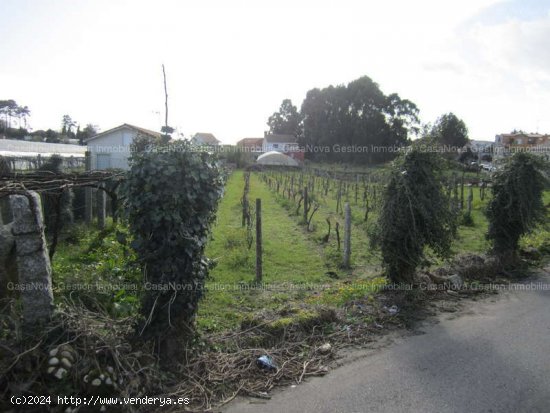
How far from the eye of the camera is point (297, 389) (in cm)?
393

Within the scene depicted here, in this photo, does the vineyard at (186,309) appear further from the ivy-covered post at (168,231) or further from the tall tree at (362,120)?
the tall tree at (362,120)

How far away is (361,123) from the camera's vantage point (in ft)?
176

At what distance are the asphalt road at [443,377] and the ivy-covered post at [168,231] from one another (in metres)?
1.04

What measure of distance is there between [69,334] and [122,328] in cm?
63

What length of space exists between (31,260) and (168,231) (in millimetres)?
1183

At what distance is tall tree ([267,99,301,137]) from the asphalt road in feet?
242

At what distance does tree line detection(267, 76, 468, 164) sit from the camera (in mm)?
53844

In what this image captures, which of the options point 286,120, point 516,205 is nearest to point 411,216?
point 516,205

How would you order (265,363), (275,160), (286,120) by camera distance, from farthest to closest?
1. (286,120)
2. (275,160)
3. (265,363)

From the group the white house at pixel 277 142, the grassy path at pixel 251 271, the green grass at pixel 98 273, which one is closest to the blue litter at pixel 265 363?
the grassy path at pixel 251 271

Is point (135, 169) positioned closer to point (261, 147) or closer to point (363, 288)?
point (363, 288)

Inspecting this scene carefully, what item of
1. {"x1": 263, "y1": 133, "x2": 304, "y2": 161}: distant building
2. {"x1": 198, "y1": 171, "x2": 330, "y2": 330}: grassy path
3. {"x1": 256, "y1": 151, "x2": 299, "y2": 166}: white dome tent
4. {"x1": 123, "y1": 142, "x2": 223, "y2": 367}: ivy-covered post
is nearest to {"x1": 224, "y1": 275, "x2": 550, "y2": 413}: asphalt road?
{"x1": 123, "y1": 142, "x2": 223, "y2": 367}: ivy-covered post

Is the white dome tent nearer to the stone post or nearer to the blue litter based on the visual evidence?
the blue litter

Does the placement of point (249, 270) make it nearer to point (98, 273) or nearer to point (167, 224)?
point (98, 273)
